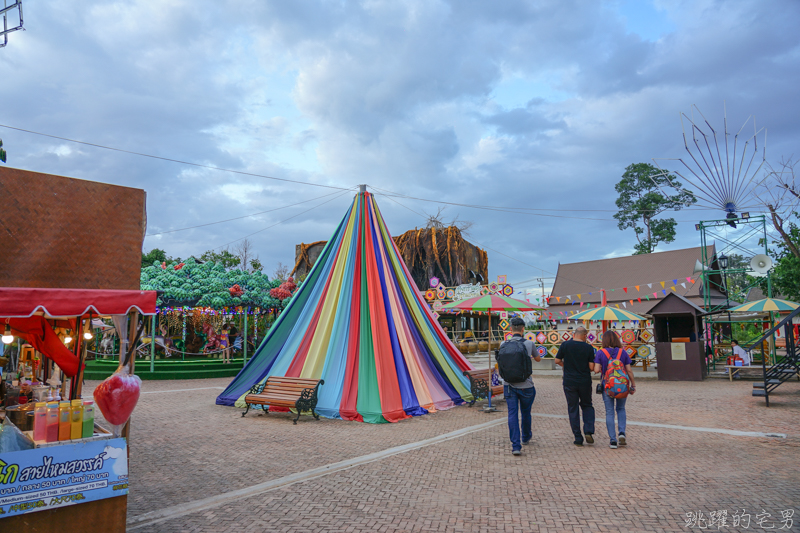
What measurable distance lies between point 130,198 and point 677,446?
7.08 metres

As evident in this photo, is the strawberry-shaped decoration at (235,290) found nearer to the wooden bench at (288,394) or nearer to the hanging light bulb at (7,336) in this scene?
the wooden bench at (288,394)

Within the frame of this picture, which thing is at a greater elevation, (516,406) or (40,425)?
(40,425)

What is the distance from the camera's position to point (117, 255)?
14.8ft

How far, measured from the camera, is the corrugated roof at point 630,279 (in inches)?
942

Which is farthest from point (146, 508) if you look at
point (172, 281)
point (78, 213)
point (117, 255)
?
point (172, 281)

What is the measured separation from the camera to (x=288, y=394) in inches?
341

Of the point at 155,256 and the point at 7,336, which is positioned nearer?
the point at 7,336

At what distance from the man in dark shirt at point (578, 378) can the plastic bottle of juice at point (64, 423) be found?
17.0 ft

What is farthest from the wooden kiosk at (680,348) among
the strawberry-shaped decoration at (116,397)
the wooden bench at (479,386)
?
the strawberry-shaped decoration at (116,397)

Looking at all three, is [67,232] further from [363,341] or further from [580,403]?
[580,403]

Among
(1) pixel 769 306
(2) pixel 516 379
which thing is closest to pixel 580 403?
(2) pixel 516 379

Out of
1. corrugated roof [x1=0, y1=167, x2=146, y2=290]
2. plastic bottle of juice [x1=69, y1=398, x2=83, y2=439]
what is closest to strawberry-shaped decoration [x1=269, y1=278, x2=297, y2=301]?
corrugated roof [x1=0, y1=167, x2=146, y2=290]

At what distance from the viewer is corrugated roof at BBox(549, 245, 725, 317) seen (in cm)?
2394

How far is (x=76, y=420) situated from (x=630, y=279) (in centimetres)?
2741
